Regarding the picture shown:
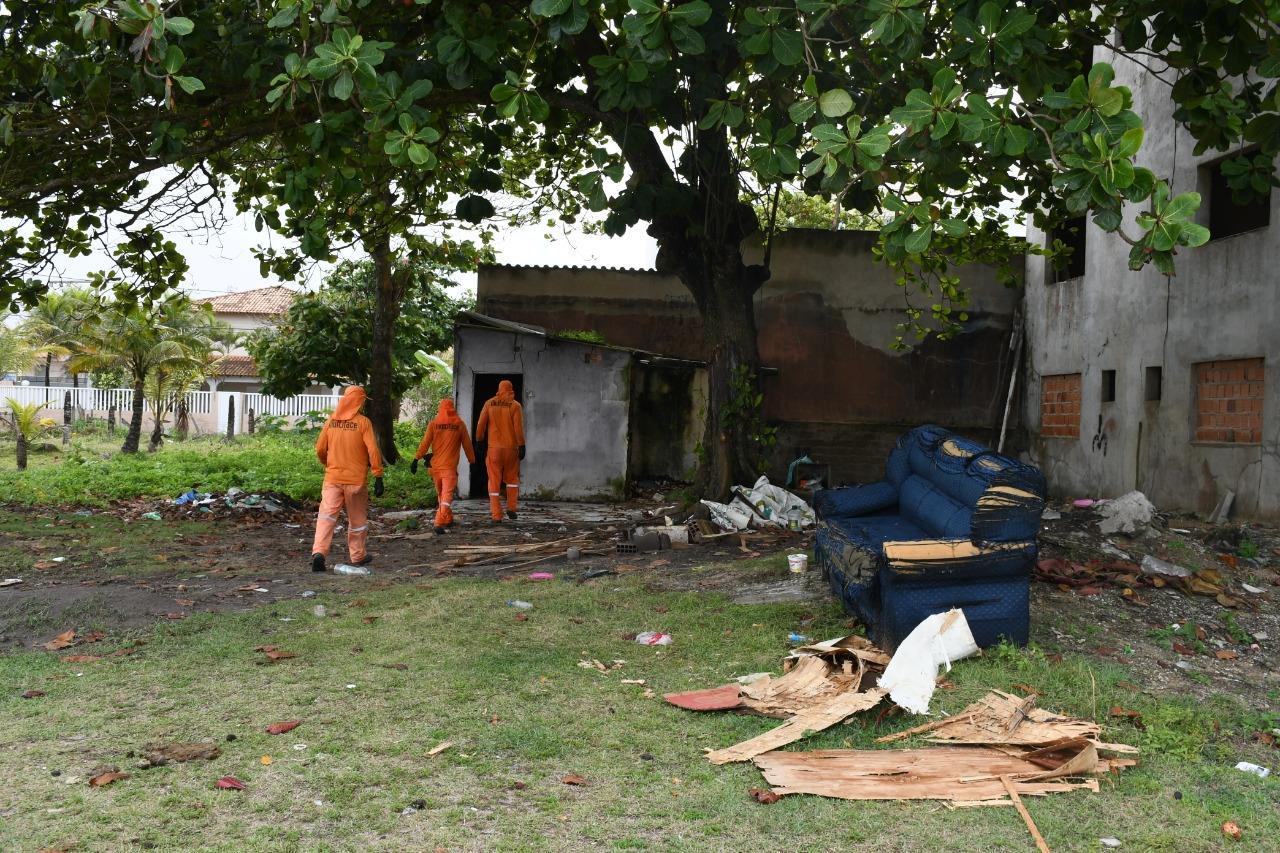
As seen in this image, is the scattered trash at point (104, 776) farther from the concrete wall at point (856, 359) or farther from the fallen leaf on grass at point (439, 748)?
the concrete wall at point (856, 359)

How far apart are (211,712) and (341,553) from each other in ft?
18.8

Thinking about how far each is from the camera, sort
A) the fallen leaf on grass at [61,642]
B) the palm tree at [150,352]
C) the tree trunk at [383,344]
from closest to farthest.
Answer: the fallen leaf on grass at [61,642]
the tree trunk at [383,344]
the palm tree at [150,352]

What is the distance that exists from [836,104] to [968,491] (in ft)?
8.25

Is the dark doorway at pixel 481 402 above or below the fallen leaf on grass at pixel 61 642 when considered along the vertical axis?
above

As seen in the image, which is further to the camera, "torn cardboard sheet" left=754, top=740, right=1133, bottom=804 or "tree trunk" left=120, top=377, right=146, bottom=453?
"tree trunk" left=120, top=377, right=146, bottom=453

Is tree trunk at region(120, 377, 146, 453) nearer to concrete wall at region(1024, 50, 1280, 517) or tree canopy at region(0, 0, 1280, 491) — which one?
tree canopy at region(0, 0, 1280, 491)

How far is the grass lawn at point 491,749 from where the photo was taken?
4012 millimetres

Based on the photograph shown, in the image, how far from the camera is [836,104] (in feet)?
20.5

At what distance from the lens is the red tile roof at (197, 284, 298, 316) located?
165ft

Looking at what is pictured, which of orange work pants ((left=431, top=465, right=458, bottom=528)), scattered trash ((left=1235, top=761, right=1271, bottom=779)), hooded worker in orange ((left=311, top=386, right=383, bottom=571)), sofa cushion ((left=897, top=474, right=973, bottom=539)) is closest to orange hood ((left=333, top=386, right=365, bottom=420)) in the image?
hooded worker in orange ((left=311, top=386, right=383, bottom=571))

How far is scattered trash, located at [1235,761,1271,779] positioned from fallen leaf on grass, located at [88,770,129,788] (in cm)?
493

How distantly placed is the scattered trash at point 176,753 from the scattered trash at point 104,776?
0.35 feet

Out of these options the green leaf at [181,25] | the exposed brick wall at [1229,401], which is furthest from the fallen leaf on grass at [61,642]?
the exposed brick wall at [1229,401]

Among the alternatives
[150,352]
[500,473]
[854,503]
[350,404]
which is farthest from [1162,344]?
[150,352]
